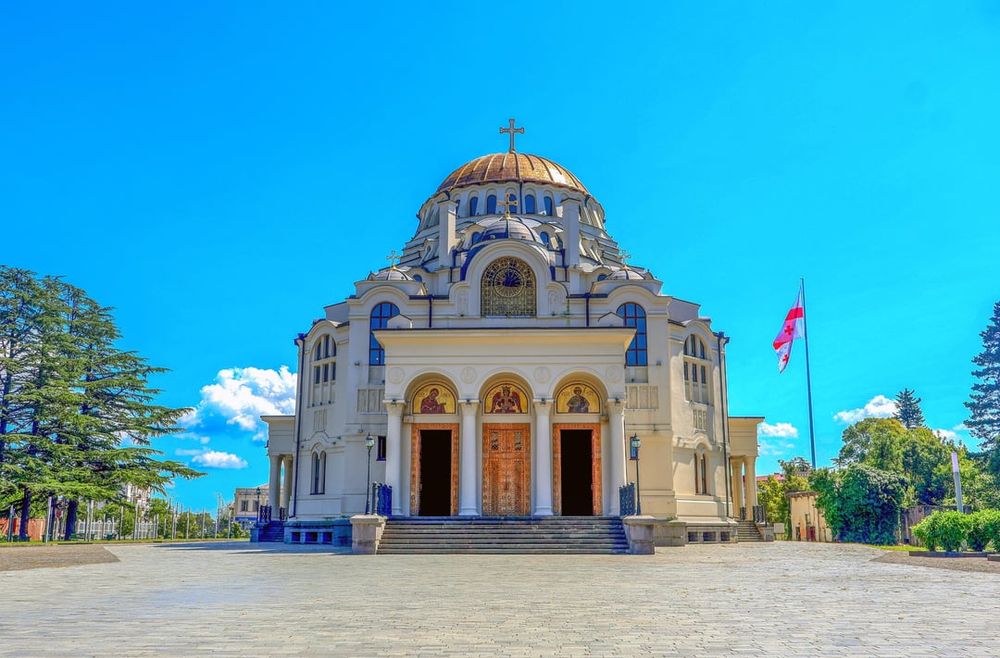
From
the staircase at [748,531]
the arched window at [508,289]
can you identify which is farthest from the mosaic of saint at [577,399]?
the staircase at [748,531]

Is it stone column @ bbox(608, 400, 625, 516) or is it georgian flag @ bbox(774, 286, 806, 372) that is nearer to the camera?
stone column @ bbox(608, 400, 625, 516)

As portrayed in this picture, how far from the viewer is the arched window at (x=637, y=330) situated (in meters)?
33.3

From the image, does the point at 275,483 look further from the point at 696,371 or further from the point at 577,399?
the point at 696,371

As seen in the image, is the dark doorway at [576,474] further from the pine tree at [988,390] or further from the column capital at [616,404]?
the pine tree at [988,390]

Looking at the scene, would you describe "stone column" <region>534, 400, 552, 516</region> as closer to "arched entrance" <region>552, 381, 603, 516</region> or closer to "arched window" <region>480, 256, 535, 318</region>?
"arched entrance" <region>552, 381, 603, 516</region>

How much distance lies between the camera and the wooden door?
2866 cm

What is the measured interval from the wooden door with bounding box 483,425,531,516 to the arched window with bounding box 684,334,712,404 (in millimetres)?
9172

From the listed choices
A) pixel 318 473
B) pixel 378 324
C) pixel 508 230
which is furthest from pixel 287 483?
pixel 508 230

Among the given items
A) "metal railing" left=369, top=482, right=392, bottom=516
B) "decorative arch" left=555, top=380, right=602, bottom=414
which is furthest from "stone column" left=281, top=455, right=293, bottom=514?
"decorative arch" left=555, top=380, right=602, bottom=414

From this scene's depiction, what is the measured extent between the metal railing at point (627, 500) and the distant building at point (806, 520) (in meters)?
22.6

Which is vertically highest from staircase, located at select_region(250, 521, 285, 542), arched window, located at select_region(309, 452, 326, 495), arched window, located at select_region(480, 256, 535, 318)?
arched window, located at select_region(480, 256, 535, 318)

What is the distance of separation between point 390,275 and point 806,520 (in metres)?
28.7

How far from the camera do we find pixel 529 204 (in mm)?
40719

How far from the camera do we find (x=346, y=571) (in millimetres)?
15977
